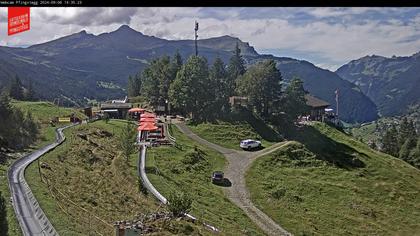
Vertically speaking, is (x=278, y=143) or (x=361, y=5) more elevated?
(x=361, y=5)

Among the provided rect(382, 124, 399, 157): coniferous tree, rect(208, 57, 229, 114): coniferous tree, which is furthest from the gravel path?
rect(382, 124, 399, 157): coniferous tree

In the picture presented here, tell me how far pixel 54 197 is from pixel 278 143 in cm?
4341

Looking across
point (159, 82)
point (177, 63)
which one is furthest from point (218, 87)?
point (177, 63)

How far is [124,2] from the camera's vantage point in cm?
552

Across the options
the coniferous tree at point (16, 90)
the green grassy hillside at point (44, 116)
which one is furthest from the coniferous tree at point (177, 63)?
the coniferous tree at point (16, 90)

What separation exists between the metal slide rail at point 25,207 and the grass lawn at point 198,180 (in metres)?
11.0

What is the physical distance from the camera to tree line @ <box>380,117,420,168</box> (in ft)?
269

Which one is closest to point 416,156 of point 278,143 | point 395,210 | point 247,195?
point 278,143

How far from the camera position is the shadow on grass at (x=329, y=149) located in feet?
192

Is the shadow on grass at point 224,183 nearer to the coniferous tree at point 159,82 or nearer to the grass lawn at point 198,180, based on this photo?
the grass lawn at point 198,180

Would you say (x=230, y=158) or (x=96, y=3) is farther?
(x=230, y=158)

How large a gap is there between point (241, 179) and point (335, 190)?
1092 cm

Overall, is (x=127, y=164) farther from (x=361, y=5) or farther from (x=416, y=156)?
(x=416, y=156)

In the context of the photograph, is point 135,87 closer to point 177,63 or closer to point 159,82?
point 177,63
